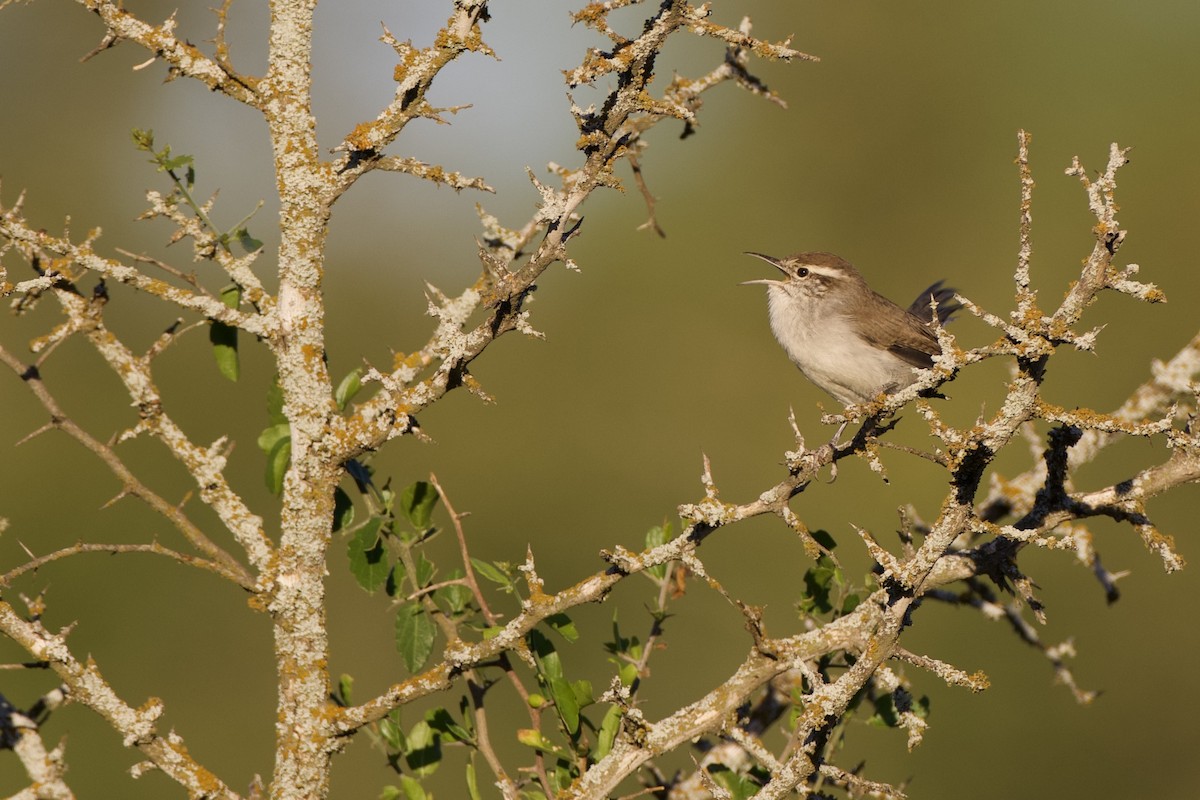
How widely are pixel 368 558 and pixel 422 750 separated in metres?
0.75

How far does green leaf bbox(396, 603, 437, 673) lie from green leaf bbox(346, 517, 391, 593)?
0.48ft

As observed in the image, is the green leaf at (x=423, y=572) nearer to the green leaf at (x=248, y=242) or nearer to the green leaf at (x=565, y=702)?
the green leaf at (x=565, y=702)

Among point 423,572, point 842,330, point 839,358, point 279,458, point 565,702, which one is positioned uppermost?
point 842,330

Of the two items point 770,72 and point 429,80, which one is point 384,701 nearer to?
point 429,80

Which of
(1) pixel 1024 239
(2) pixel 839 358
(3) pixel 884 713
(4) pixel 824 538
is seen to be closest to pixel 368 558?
(4) pixel 824 538

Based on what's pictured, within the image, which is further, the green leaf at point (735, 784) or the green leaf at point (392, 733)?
the green leaf at point (392, 733)

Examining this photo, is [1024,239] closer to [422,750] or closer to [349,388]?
[349,388]

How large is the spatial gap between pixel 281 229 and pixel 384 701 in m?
1.54

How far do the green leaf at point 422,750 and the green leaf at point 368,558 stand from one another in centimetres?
56

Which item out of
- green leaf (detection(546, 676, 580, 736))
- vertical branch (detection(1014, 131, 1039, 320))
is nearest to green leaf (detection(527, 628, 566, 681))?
green leaf (detection(546, 676, 580, 736))

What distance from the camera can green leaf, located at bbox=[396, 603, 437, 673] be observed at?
163 inches

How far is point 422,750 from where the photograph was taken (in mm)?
4320

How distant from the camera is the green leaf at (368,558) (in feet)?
13.6

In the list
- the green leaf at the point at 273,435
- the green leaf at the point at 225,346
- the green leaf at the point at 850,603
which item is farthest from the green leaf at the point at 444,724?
the green leaf at the point at 850,603
